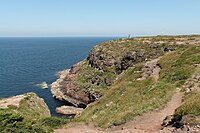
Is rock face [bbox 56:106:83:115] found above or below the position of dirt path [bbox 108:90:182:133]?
below

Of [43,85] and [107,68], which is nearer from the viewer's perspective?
[107,68]

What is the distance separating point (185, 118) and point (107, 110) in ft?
50.4

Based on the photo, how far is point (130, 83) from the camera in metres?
46.8

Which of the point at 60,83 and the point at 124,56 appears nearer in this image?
the point at 124,56

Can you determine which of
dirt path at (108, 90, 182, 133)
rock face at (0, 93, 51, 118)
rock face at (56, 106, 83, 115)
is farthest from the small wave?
dirt path at (108, 90, 182, 133)

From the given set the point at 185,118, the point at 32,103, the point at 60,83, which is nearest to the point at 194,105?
the point at 185,118

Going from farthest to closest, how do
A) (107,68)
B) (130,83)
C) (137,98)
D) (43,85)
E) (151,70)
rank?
(43,85), (107,68), (151,70), (130,83), (137,98)

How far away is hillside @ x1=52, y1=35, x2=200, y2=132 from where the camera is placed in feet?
102

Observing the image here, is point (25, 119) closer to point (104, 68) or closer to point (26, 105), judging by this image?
point (26, 105)

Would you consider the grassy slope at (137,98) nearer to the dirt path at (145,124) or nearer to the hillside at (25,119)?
the dirt path at (145,124)

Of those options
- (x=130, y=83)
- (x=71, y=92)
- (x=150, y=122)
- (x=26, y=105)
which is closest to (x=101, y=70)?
(x=71, y=92)

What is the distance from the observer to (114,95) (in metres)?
44.4

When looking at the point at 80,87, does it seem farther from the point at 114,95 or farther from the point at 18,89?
the point at 114,95

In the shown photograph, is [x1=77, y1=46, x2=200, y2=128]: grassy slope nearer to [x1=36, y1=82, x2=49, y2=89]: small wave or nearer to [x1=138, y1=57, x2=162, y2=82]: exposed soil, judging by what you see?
[x1=138, y1=57, x2=162, y2=82]: exposed soil
